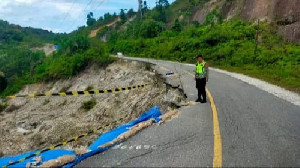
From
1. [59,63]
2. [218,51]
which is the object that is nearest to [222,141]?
[218,51]

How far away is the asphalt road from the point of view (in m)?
A: 5.06

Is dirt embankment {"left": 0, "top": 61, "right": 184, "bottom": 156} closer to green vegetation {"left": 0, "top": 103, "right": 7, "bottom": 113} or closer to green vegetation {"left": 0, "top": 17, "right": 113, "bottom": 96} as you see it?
green vegetation {"left": 0, "top": 103, "right": 7, "bottom": 113}

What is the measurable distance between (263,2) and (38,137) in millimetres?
35182

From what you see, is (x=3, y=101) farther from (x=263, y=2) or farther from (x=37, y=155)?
(x=263, y=2)

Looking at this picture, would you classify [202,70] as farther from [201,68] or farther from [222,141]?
[222,141]

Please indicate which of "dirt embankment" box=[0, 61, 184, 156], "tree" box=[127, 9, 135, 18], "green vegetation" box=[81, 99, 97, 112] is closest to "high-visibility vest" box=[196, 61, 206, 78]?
"dirt embankment" box=[0, 61, 184, 156]

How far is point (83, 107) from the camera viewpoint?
22828 mm

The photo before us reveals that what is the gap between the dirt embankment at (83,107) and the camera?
49.3ft

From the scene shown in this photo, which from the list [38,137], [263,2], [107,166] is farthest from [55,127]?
[263,2]

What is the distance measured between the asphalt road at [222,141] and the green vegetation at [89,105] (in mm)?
14657

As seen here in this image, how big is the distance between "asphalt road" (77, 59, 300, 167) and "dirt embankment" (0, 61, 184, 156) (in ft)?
9.06

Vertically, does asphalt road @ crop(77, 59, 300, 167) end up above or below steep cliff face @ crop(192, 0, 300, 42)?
below

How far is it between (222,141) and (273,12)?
114 ft

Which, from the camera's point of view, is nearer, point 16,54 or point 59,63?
point 59,63
